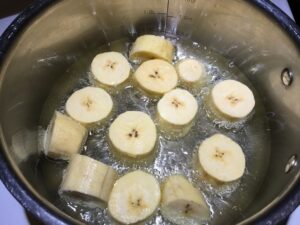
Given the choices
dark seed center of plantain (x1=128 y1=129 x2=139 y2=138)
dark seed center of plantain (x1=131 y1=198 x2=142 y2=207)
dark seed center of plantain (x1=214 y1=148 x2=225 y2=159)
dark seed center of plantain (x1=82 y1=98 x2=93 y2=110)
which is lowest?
dark seed center of plantain (x1=131 y1=198 x2=142 y2=207)

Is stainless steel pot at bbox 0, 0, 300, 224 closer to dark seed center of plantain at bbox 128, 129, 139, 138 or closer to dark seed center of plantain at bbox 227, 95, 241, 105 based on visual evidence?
dark seed center of plantain at bbox 227, 95, 241, 105

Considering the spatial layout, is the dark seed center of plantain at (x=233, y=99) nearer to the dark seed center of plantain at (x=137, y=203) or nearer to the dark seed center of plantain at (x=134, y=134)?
the dark seed center of plantain at (x=134, y=134)

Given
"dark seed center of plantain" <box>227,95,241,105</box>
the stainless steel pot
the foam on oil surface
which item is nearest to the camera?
the stainless steel pot

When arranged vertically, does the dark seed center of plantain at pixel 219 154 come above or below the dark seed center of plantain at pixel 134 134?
below

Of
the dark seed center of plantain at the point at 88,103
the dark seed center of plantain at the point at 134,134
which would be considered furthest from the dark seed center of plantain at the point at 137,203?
the dark seed center of plantain at the point at 88,103

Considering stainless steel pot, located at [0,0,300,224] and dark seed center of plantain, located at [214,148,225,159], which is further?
dark seed center of plantain, located at [214,148,225,159]

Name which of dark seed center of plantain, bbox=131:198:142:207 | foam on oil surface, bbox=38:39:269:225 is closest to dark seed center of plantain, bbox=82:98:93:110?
foam on oil surface, bbox=38:39:269:225

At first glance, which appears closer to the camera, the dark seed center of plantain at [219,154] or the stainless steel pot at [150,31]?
the stainless steel pot at [150,31]
